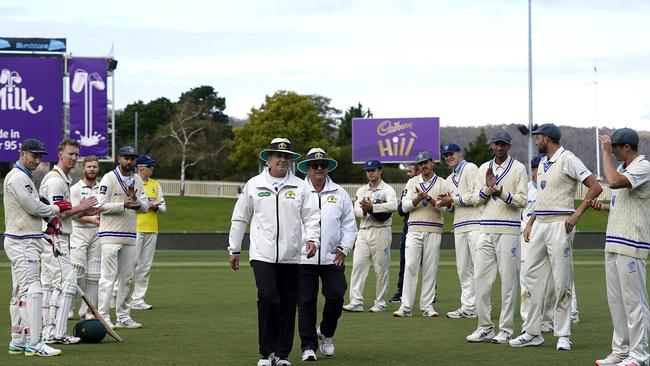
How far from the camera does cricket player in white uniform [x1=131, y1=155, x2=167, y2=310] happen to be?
17.8 meters

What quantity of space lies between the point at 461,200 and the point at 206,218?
161ft

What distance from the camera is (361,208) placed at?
17.6 meters

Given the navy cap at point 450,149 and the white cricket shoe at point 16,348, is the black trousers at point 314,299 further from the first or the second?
the navy cap at point 450,149

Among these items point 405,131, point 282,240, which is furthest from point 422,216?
point 405,131

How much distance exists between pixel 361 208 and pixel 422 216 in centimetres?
102

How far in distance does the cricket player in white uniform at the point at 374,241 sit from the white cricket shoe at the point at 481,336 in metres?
4.30

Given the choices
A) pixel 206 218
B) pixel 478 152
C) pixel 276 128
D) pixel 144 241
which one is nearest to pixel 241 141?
pixel 276 128

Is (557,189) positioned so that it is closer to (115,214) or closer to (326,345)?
(326,345)

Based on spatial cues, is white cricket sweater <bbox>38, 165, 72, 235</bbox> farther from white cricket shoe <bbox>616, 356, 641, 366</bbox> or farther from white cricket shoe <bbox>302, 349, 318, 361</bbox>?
white cricket shoe <bbox>616, 356, 641, 366</bbox>

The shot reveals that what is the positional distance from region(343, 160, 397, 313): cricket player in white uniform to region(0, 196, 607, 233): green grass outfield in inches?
1448

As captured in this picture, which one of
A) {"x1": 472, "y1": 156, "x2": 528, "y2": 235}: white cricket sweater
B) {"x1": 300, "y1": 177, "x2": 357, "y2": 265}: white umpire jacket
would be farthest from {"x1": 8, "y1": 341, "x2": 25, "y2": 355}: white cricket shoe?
{"x1": 472, "y1": 156, "x2": 528, "y2": 235}: white cricket sweater

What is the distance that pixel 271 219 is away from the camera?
36.7ft

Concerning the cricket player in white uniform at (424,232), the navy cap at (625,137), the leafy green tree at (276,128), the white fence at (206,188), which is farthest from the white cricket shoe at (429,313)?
the leafy green tree at (276,128)

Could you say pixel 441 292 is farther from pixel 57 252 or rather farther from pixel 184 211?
pixel 184 211
